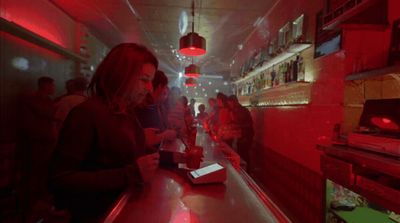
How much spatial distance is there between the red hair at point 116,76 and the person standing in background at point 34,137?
294cm

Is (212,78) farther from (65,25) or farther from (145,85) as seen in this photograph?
(145,85)

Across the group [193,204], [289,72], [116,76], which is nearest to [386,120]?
[193,204]

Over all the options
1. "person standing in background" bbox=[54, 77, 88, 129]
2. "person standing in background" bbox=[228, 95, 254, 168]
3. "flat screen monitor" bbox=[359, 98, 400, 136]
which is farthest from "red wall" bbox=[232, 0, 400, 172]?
"person standing in background" bbox=[54, 77, 88, 129]

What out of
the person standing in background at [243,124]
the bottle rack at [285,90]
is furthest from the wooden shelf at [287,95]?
the person standing in background at [243,124]

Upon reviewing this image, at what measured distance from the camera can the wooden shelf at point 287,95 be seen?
3.78m

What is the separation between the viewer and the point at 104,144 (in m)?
1.28

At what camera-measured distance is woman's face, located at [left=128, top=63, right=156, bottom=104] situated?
1443 millimetres

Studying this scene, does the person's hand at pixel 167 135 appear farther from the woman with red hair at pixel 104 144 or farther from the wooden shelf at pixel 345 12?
the wooden shelf at pixel 345 12

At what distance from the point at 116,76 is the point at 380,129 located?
5.90 ft

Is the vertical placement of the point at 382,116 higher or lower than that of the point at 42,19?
lower

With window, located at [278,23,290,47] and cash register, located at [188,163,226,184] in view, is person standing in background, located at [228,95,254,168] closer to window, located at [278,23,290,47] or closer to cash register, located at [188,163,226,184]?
window, located at [278,23,290,47]

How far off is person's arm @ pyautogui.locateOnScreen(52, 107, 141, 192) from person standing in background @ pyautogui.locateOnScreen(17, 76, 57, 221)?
10.1 ft

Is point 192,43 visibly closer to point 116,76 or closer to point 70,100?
point 70,100

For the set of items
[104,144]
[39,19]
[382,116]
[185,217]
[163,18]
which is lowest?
[185,217]
